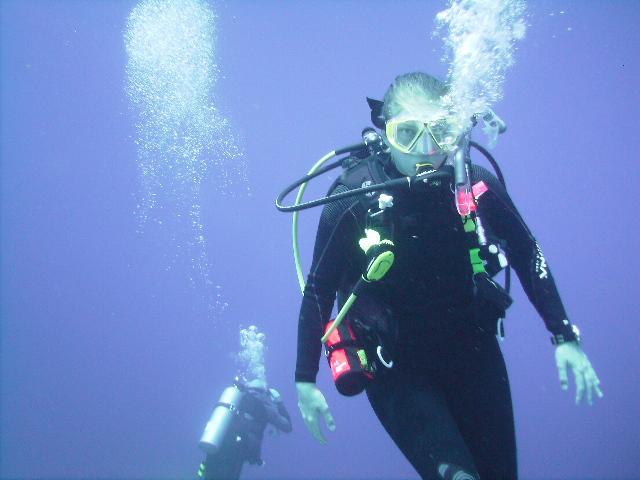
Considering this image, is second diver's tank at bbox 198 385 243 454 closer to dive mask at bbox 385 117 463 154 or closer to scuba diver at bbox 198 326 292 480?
scuba diver at bbox 198 326 292 480

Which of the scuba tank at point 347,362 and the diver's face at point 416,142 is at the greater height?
the diver's face at point 416,142

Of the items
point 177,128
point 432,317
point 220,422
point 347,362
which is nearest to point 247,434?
point 220,422

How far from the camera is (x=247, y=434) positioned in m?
7.80

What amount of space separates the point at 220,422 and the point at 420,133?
6737 millimetres

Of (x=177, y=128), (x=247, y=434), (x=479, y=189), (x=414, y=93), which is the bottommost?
(x=247, y=434)

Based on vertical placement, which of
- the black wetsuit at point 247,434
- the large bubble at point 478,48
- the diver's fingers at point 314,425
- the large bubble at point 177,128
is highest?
the large bubble at point 177,128

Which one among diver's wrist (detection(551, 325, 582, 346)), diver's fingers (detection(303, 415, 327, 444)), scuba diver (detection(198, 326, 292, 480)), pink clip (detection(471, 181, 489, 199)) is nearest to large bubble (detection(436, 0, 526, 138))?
pink clip (detection(471, 181, 489, 199))

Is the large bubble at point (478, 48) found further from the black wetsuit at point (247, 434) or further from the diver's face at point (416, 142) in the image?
the black wetsuit at point (247, 434)

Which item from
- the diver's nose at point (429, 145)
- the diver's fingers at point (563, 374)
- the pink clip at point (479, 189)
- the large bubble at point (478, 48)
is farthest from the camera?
the large bubble at point (478, 48)

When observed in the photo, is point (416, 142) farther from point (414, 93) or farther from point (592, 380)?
point (592, 380)

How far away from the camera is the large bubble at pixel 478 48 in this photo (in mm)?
2855

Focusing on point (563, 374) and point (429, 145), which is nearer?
point (563, 374)

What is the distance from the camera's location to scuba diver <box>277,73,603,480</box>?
2.31 meters

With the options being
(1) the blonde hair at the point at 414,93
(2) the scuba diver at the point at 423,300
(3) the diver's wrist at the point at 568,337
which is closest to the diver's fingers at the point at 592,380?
(2) the scuba diver at the point at 423,300
